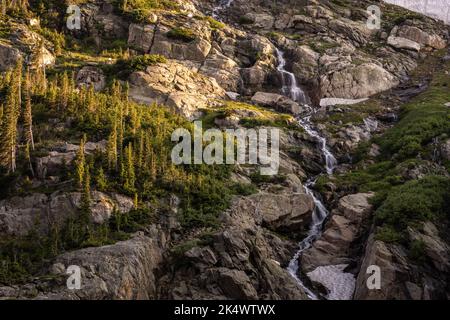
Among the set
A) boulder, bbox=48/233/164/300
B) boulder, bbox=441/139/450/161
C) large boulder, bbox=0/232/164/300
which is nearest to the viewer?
large boulder, bbox=0/232/164/300

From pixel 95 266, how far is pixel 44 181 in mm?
13982

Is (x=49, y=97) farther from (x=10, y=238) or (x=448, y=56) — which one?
(x=448, y=56)

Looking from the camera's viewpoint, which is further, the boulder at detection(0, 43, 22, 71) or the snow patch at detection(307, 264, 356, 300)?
the boulder at detection(0, 43, 22, 71)

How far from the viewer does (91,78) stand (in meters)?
75.6

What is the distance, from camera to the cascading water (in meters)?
48.1

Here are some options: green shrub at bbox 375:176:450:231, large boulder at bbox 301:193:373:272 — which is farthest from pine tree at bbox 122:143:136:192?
green shrub at bbox 375:176:450:231

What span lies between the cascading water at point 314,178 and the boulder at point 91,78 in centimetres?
3170

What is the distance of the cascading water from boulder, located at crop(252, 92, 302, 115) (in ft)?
9.94

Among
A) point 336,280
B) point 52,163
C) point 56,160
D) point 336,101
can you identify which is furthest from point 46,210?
point 336,101

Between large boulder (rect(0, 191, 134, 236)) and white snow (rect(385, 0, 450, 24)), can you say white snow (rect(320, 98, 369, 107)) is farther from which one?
white snow (rect(385, 0, 450, 24))

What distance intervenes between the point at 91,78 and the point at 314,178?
121 ft

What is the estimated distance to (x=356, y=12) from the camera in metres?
122

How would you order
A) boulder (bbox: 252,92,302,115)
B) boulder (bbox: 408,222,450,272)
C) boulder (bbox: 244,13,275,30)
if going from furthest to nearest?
boulder (bbox: 244,13,275,30) < boulder (bbox: 252,92,302,115) < boulder (bbox: 408,222,450,272)

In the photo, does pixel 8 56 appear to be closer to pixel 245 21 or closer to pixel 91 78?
pixel 91 78
